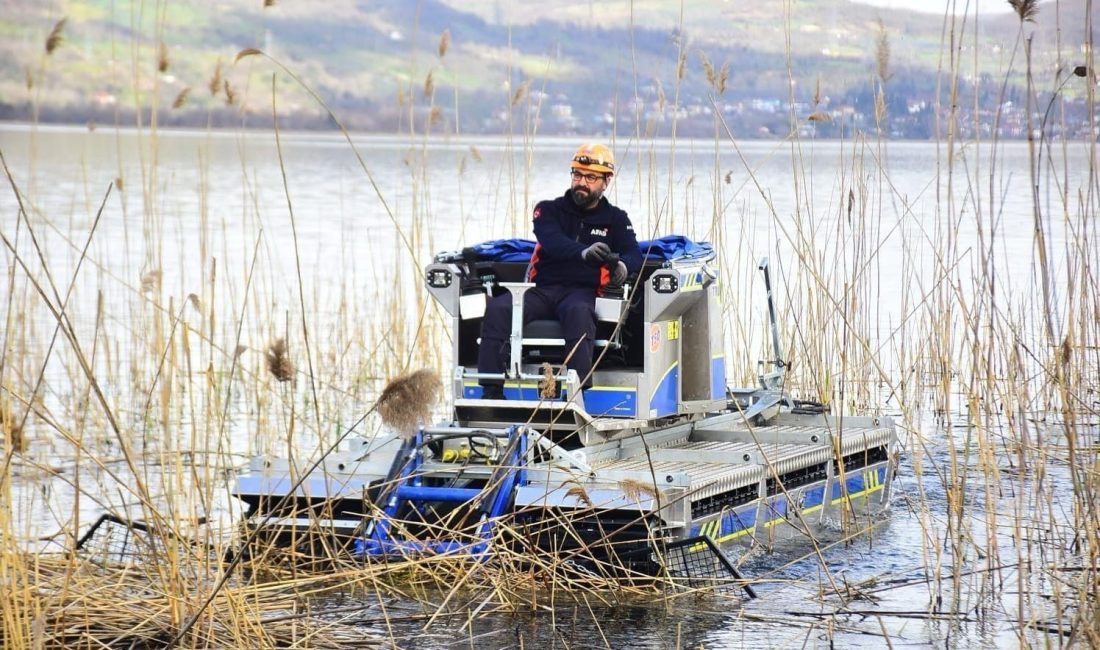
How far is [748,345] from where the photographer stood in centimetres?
1211

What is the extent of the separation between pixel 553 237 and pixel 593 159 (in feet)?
1.62

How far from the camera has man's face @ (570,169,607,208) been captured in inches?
349

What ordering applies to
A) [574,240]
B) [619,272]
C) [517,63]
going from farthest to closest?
[517,63]
[574,240]
[619,272]

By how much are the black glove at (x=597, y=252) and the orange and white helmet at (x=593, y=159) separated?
53cm

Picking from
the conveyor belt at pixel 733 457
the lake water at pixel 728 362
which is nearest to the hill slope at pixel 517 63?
the lake water at pixel 728 362

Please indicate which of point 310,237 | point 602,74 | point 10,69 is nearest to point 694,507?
point 310,237

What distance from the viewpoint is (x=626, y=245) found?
8859mm

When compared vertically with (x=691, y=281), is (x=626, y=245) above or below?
above

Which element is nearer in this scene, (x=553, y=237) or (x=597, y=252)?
(x=597, y=252)

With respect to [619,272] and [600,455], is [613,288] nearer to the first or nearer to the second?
[619,272]

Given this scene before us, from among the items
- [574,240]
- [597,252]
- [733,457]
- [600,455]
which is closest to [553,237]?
[574,240]

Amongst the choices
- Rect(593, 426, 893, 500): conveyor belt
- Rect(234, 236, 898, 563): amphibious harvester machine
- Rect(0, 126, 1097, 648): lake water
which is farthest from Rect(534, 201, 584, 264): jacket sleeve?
Rect(593, 426, 893, 500): conveyor belt

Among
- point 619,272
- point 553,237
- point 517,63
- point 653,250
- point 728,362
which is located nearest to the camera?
point 619,272

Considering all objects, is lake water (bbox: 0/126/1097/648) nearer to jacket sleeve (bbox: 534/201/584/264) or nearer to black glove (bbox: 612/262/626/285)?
jacket sleeve (bbox: 534/201/584/264)
